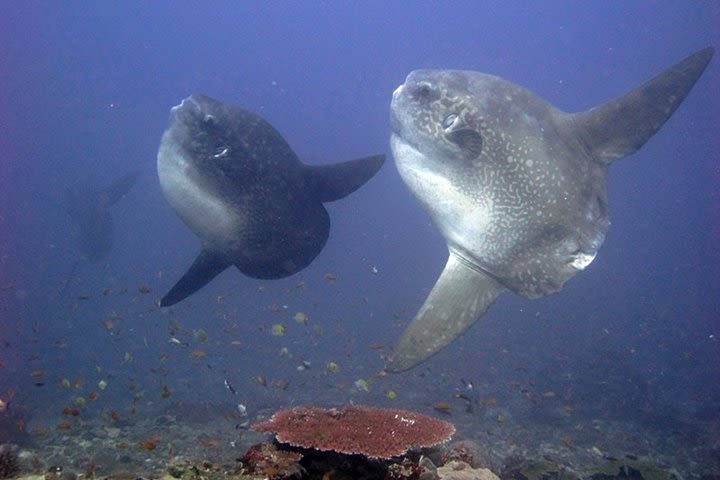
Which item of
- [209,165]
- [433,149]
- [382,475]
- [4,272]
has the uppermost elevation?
[433,149]

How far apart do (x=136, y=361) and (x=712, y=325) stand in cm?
7675

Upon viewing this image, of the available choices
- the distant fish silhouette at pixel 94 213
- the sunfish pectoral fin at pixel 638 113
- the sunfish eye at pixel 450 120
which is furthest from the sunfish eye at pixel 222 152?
the distant fish silhouette at pixel 94 213

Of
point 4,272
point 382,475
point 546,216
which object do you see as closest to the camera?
point 382,475

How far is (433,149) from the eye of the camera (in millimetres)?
4539

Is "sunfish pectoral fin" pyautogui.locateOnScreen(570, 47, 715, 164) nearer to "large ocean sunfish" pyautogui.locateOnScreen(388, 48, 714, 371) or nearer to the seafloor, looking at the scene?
"large ocean sunfish" pyautogui.locateOnScreen(388, 48, 714, 371)

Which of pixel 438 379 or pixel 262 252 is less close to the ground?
pixel 262 252

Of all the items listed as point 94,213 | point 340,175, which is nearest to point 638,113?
point 340,175

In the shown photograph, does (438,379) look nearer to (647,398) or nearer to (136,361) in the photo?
(647,398)

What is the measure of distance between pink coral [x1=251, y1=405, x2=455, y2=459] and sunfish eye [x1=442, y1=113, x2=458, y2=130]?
2648mm

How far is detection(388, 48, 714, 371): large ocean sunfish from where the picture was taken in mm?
4363

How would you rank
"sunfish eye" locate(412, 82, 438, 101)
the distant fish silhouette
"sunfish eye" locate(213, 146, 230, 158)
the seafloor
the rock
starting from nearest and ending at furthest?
the rock < "sunfish eye" locate(412, 82, 438, 101) < "sunfish eye" locate(213, 146, 230, 158) < the seafloor < the distant fish silhouette

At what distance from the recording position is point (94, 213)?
90.8 ft

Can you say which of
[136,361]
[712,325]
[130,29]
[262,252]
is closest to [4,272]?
[136,361]

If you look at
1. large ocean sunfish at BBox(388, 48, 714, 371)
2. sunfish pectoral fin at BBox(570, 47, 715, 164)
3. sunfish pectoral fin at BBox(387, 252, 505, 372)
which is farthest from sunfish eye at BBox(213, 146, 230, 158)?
sunfish pectoral fin at BBox(570, 47, 715, 164)
